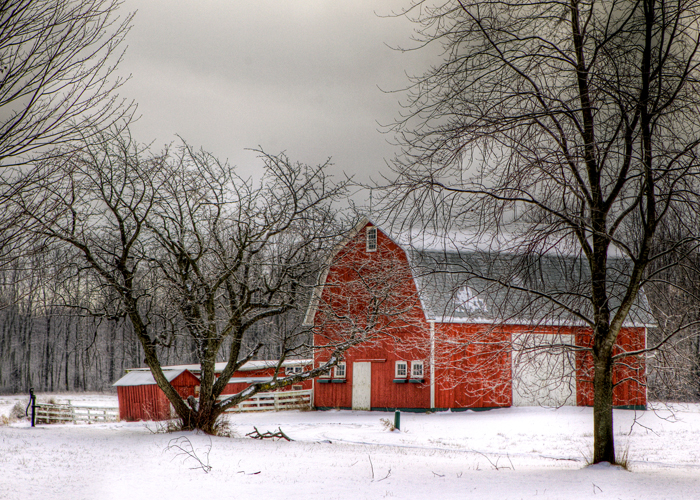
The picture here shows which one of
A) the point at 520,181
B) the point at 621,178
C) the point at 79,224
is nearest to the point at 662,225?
the point at 621,178

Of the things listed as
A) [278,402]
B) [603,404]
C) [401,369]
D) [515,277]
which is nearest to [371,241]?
[401,369]

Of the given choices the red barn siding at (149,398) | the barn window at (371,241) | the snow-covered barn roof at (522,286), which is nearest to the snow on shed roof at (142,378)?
the red barn siding at (149,398)

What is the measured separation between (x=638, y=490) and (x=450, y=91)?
5.43m

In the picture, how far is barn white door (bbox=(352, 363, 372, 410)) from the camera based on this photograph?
23.4 meters

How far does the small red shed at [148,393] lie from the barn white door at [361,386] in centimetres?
619

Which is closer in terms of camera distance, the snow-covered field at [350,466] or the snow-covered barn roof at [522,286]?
the snow-covered field at [350,466]

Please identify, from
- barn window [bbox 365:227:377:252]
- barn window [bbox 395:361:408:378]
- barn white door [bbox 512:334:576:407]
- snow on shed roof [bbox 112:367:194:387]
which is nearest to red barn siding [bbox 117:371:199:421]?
snow on shed roof [bbox 112:367:194:387]

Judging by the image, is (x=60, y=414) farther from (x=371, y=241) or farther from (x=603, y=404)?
(x=603, y=404)

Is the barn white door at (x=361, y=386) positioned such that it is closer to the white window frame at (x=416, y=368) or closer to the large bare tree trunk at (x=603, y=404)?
the white window frame at (x=416, y=368)

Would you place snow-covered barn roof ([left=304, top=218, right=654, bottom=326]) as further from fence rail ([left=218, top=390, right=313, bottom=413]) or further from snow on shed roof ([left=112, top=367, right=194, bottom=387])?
fence rail ([left=218, top=390, right=313, bottom=413])

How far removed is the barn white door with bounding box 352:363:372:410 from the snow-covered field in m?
6.24

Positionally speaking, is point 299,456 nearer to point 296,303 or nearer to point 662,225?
point 296,303

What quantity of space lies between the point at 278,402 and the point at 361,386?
12.1ft

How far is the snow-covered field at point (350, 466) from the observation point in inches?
296
